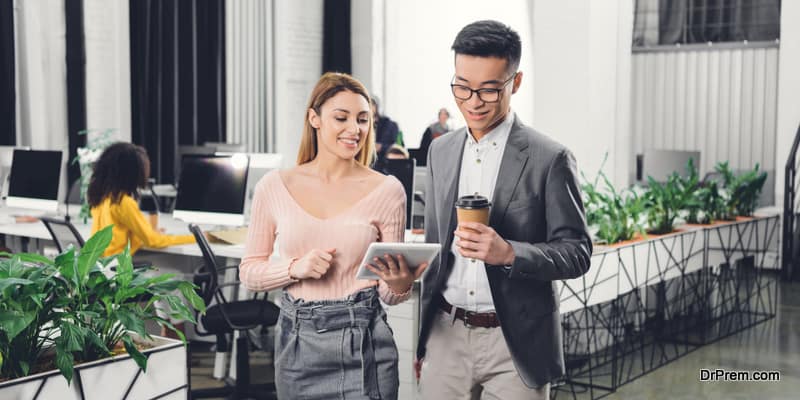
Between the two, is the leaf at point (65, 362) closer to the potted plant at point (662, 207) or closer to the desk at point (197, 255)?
the desk at point (197, 255)

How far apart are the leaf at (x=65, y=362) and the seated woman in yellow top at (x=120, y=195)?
2.72m

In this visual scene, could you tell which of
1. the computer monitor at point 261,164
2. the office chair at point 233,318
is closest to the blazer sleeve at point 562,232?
the office chair at point 233,318

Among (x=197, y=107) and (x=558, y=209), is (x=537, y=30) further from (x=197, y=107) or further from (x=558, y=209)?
(x=558, y=209)

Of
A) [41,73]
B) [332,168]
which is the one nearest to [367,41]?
[41,73]

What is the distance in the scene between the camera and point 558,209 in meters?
1.96

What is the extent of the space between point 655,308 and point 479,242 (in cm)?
457

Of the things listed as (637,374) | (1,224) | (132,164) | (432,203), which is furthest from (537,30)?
(432,203)

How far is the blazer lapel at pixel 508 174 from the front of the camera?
1.99 meters

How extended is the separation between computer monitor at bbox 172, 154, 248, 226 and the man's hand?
3114 millimetres

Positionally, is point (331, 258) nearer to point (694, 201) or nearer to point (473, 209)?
point (473, 209)

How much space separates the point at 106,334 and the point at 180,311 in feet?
0.55

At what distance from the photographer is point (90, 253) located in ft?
6.78

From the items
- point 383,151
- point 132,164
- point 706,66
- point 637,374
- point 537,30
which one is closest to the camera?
point 132,164

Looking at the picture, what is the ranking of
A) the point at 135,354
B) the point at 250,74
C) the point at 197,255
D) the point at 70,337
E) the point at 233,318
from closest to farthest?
the point at 70,337, the point at 135,354, the point at 233,318, the point at 197,255, the point at 250,74
